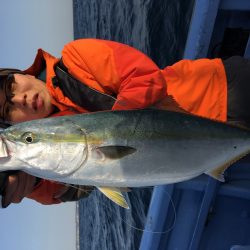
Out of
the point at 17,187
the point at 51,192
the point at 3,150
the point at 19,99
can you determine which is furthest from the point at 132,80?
the point at 51,192

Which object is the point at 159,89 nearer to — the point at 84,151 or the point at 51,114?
the point at 84,151

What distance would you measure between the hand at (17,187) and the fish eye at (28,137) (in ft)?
2.00

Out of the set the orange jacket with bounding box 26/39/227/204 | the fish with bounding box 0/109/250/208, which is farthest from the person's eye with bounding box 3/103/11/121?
the fish with bounding box 0/109/250/208

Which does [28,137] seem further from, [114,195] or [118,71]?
[118,71]

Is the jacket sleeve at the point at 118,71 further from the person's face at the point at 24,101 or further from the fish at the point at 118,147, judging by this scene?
the person's face at the point at 24,101

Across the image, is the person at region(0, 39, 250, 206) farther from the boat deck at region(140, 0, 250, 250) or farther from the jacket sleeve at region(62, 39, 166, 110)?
the boat deck at region(140, 0, 250, 250)

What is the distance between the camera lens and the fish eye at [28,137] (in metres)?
2.34

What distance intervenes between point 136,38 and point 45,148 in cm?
987

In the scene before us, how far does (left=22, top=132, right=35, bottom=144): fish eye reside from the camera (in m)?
2.34

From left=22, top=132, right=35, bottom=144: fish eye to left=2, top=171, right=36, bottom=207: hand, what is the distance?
611 millimetres

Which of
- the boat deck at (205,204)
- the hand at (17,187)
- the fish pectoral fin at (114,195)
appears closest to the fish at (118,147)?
the fish pectoral fin at (114,195)

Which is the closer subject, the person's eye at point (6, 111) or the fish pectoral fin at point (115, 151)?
the fish pectoral fin at point (115, 151)

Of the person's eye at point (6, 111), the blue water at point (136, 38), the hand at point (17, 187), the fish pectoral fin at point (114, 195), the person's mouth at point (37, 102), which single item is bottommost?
the blue water at point (136, 38)

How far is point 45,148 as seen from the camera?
2.35 metres
